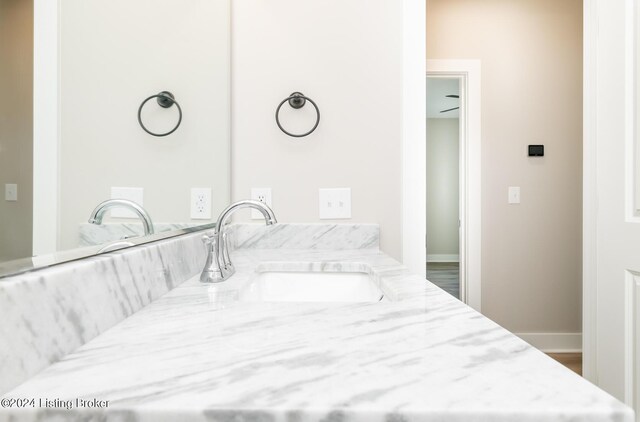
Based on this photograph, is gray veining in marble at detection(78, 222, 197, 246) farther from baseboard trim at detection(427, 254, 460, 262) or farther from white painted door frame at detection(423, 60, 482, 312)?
baseboard trim at detection(427, 254, 460, 262)

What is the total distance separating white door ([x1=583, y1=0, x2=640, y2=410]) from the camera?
4.95 feet

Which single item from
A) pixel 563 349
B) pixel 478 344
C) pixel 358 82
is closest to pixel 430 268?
pixel 563 349

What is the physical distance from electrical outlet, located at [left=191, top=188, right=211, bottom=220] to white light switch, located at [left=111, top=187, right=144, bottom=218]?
374mm

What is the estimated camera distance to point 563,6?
9.41ft

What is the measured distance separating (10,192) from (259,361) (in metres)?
0.32

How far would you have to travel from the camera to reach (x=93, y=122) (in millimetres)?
642

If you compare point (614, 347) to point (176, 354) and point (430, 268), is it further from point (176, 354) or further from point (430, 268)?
point (430, 268)

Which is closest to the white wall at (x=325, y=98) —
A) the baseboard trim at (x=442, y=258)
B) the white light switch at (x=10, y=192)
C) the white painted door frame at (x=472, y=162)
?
the white light switch at (x=10, y=192)

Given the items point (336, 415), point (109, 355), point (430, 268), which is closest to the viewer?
point (336, 415)

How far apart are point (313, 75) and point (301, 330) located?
123 centimetres

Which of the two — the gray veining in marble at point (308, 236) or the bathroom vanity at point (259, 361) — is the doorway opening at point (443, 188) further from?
the bathroom vanity at point (259, 361)

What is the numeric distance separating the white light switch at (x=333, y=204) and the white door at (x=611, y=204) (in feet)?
3.58

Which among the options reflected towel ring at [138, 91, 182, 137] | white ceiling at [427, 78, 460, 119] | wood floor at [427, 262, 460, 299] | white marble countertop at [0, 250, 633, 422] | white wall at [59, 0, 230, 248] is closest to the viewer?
white marble countertop at [0, 250, 633, 422]

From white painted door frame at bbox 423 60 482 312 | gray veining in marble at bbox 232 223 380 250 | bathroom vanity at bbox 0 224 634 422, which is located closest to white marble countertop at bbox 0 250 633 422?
bathroom vanity at bbox 0 224 634 422
